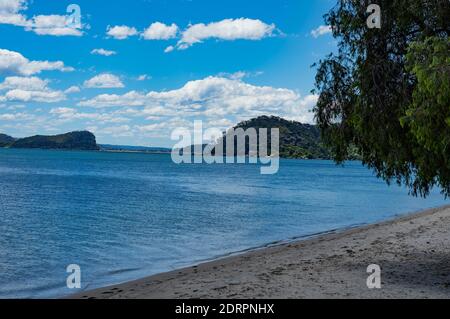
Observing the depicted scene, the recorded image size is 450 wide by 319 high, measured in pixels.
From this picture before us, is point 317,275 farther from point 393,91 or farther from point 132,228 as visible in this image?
point 132,228

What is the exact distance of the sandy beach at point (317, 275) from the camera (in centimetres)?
1480

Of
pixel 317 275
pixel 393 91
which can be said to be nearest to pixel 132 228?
pixel 317 275

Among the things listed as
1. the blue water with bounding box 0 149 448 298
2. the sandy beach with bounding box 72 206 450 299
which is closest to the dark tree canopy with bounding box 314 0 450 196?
the sandy beach with bounding box 72 206 450 299

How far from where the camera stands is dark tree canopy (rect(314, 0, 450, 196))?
1212cm

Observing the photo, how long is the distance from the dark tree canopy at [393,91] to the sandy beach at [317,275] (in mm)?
3261

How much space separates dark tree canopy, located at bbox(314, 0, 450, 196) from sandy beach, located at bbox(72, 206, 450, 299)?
10.7 ft

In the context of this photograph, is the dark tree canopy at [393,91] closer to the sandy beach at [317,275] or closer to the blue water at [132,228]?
the sandy beach at [317,275]

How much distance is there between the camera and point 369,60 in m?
15.4

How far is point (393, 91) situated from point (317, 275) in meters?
7.06

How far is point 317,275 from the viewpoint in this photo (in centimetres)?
1756

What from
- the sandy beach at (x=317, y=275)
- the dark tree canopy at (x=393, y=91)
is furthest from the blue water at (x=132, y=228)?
the dark tree canopy at (x=393, y=91)

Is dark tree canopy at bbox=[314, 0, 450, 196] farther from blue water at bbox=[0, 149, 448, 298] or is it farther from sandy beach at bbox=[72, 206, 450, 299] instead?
blue water at bbox=[0, 149, 448, 298]
